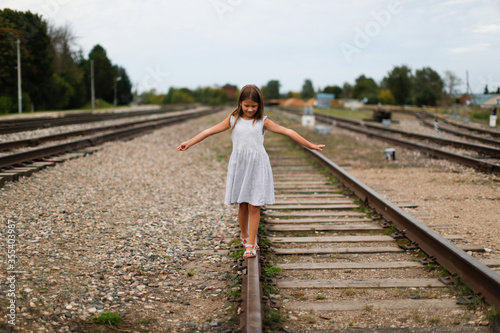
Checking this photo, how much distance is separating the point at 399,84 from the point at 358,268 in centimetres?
7638

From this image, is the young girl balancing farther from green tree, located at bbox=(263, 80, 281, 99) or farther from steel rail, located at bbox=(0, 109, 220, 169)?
green tree, located at bbox=(263, 80, 281, 99)

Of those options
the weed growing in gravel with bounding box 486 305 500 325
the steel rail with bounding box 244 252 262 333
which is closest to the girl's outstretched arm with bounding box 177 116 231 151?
the steel rail with bounding box 244 252 262 333

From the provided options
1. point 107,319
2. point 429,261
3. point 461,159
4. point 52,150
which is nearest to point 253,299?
point 107,319

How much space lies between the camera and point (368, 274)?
12.7 feet

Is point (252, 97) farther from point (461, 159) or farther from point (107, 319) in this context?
point (461, 159)

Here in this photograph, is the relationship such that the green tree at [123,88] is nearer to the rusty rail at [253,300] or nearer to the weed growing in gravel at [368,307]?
the rusty rail at [253,300]

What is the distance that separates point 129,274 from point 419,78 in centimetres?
13279

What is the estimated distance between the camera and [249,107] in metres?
3.82

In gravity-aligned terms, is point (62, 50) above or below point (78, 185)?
above

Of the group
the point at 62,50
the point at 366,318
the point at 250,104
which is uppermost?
the point at 62,50

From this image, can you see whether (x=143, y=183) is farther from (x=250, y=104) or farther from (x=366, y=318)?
(x=366, y=318)

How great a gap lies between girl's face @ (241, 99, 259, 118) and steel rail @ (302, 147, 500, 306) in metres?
2.03

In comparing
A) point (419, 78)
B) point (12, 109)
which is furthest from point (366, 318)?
point (419, 78)

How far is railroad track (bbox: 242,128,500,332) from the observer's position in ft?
10.3
